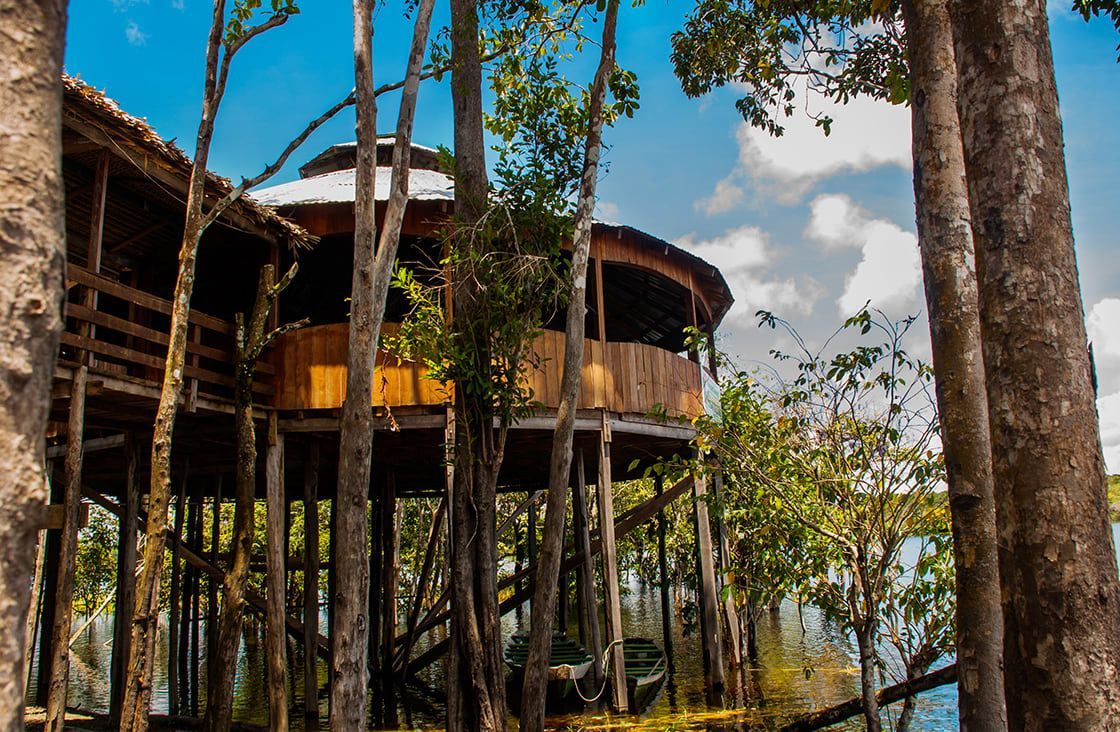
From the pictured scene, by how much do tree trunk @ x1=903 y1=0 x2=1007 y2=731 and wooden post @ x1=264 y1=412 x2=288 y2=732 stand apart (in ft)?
26.0

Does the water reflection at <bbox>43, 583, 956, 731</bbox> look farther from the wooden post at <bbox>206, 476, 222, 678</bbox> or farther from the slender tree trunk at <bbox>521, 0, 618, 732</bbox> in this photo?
the slender tree trunk at <bbox>521, 0, 618, 732</bbox>

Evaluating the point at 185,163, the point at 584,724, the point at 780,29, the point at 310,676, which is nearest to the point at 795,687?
the point at 584,724

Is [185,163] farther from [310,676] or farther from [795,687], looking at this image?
[795,687]

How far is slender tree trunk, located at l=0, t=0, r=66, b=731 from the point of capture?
4.18 feet

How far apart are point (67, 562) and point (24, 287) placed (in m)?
7.38

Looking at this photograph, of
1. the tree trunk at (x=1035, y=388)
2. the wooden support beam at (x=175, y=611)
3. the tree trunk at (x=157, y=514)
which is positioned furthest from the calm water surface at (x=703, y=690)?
the tree trunk at (x=1035, y=388)

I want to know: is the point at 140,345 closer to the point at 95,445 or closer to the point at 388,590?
the point at 95,445

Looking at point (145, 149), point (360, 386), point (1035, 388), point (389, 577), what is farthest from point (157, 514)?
point (389, 577)

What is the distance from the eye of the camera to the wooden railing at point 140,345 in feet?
26.7

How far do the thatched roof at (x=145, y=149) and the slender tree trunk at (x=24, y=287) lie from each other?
6563 millimetres

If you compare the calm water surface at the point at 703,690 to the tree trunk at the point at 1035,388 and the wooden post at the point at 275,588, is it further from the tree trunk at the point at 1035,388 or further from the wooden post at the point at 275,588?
the tree trunk at the point at 1035,388

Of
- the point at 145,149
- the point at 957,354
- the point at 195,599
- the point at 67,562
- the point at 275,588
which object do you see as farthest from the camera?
the point at 195,599

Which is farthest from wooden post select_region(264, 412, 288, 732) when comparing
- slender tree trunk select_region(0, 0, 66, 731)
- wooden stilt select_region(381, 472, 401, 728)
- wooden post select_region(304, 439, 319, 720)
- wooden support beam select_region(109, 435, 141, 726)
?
slender tree trunk select_region(0, 0, 66, 731)

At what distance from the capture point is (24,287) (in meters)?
1.32
